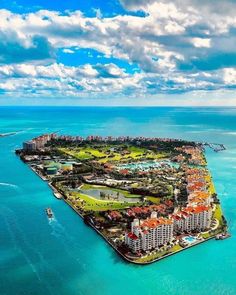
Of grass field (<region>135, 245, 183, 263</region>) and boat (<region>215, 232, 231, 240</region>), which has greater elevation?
boat (<region>215, 232, 231, 240</region>)

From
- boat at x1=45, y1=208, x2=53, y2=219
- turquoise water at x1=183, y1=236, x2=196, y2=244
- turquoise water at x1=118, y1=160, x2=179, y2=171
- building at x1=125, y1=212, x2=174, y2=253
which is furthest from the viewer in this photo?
turquoise water at x1=118, y1=160, x2=179, y2=171

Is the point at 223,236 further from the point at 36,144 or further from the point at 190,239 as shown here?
the point at 36,144

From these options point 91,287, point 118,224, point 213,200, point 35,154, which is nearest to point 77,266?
point 91,287

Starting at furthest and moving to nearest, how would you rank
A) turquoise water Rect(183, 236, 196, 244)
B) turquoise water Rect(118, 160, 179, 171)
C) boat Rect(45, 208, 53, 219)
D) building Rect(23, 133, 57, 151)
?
building Rect(23, 133, 57, 151)
turquoise water Rect(118, 160, 179, 171)
boat Rect(45, 208, 53, 219)
turquoise water Rect(183, 236, 196, 244)

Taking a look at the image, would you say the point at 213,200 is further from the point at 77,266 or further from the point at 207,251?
the point at 77,266

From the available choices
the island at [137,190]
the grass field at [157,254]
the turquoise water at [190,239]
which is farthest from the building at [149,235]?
the turquoise water at [190,239]

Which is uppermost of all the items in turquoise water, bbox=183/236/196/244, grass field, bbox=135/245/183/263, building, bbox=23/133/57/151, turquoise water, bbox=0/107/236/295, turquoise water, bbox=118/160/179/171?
building, bbox=23/133/57/151

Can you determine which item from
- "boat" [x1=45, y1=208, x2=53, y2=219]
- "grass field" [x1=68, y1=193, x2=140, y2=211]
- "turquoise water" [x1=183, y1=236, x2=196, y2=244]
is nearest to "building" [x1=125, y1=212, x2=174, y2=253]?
"turquoise water" [x1=183, y1=236, x2=196, y2=244]

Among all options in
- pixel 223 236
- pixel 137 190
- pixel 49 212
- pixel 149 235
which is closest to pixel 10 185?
pixel 49 212

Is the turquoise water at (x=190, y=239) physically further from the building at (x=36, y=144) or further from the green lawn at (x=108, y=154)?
the building at (x=36, y=144)

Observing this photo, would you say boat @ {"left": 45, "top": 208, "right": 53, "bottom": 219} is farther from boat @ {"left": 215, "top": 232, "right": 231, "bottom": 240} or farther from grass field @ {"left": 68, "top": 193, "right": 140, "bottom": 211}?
boat @ {"left": 215, "top": 232, "right": 231, "bottom": 240}
